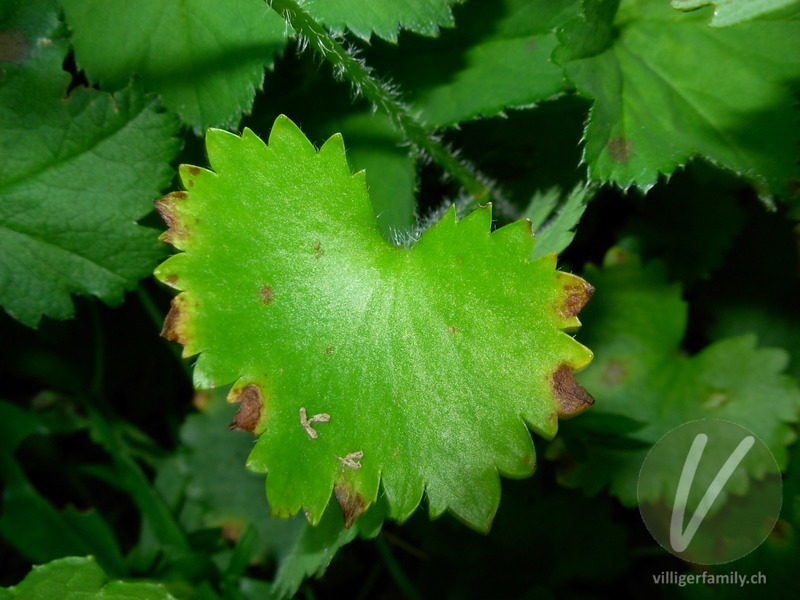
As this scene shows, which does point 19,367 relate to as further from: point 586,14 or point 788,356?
point 788,356

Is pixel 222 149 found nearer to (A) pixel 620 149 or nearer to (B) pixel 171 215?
(B) pixel 171 215

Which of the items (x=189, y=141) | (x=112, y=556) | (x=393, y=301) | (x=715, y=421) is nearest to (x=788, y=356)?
(x=715, y=421)

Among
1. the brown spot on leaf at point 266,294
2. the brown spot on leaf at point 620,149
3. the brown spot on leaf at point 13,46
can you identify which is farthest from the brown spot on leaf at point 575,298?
the brown spot on leaf at point 13,46

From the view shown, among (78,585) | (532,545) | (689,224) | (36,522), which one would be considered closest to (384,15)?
(689,224)

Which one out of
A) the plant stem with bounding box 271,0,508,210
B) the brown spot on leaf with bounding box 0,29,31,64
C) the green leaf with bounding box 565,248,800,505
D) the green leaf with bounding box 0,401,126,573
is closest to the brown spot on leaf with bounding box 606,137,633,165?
the plant stem with bounding box 271,0,508,210

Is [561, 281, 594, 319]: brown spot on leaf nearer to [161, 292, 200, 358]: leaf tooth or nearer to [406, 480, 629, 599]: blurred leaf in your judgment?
[161, 292, 200, 358]: leaf tooth
